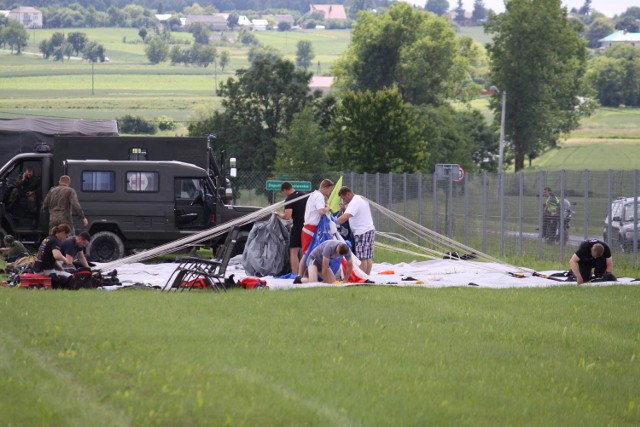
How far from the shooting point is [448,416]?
10039mm

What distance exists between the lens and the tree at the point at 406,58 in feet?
388

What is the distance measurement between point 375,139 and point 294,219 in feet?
117

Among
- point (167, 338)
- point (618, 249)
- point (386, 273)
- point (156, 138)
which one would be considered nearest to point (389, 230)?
point (156, 138)

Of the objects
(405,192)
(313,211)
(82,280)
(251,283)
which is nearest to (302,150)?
(405,192)

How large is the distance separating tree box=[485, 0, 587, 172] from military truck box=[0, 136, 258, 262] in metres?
79.4

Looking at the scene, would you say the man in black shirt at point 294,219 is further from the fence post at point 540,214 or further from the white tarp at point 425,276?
the fence post at point 540,214

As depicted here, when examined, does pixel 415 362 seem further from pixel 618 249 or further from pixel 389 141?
pixel 389 141

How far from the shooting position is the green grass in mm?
10086

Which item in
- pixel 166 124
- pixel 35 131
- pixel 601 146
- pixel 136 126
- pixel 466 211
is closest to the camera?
pixel 466 211

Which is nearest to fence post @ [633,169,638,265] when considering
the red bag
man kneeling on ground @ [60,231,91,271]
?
the red bag

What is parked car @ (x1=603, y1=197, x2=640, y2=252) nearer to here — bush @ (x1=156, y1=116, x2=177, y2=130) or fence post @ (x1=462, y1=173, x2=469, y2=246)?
fence post @ (x1=462, y1=173, x2=469, y2=246)

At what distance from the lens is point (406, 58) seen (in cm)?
11888

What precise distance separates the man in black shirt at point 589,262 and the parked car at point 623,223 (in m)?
4.70

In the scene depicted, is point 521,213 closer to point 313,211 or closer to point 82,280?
point 313,211
